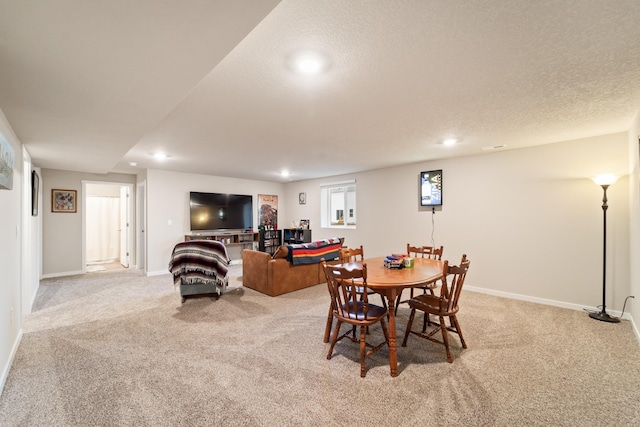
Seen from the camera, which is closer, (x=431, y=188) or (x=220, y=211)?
(x=431, y=188)

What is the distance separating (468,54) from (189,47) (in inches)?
65.7

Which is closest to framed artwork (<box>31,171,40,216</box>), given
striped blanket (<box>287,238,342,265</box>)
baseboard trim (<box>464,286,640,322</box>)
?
striped blanket (<box>287,238,342,265</box>)

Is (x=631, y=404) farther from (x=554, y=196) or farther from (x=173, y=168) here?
(x=173, y=168)

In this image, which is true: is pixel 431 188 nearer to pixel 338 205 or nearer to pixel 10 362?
pixel 338 205

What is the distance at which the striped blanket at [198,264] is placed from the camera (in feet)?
13.2

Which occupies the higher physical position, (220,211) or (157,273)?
(220,211)

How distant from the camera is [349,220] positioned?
6809 mm

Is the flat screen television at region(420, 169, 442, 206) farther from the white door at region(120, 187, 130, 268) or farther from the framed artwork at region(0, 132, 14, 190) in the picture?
the white door at region(120, 187, 130, 268)

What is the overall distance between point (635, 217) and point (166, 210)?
7.54 meters

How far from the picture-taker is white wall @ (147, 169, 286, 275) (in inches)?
235

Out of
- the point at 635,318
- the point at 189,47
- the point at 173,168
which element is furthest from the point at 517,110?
the point at 173,168

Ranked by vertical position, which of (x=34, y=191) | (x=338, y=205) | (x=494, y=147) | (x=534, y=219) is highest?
(x=494, y=147)

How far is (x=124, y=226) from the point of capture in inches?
289

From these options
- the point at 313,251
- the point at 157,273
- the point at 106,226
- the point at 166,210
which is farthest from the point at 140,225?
the point at 313,251
